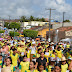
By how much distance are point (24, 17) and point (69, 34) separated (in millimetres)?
48686

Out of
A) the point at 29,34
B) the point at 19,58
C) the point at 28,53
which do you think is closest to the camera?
the point at 19,58

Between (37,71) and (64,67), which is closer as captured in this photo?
(37,71)

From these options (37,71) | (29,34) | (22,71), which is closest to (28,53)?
(22,71)

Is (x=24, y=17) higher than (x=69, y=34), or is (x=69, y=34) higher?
(x=24, y=17)

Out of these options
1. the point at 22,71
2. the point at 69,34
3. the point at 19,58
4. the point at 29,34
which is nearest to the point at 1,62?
the point at 19,58

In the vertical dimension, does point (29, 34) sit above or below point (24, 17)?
below

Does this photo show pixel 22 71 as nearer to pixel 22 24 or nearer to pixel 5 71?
pixel 5 71

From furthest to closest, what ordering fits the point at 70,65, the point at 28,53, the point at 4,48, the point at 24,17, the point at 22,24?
the point at 24,17
the point at 22,24
the point at 4,48
the point at 28,53
the point at 70,65

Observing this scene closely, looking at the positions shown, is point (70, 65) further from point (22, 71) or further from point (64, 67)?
point (22, 71)

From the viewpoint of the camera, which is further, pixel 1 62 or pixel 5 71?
pixel 1 62

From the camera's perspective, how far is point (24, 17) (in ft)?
251

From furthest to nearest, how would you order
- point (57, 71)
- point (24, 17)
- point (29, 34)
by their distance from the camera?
point (24, 17) < point (29, 34) < point (57, 71)

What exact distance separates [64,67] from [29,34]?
1522 inches

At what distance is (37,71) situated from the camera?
477cm
